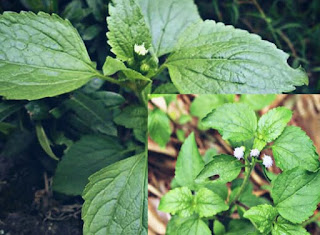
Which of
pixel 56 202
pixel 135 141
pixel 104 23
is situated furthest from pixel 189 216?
pixel 104 23

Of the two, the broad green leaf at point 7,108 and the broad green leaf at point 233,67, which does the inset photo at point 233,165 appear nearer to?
the broad green leaf at point 233,67

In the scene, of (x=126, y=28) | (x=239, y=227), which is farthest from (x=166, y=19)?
(x=239, y=227)

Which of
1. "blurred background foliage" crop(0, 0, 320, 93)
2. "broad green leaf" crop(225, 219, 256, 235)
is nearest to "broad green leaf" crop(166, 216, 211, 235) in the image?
"broad green leaf" crop(225, 219, 256, 235)

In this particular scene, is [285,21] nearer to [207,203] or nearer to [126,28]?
[126,28]

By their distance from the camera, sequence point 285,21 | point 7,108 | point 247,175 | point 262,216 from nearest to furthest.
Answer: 1. point 262,216
2. point 247,175
3. point 7,108
4. point 285,21

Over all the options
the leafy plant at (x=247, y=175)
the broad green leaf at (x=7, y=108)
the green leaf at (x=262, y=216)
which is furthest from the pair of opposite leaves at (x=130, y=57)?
the green leaf at (x=262, y=216)
